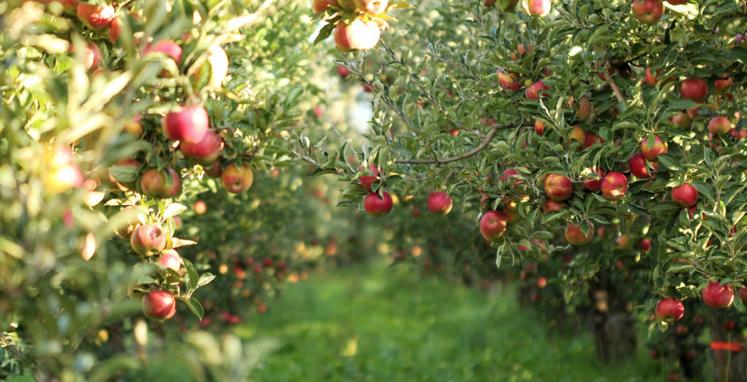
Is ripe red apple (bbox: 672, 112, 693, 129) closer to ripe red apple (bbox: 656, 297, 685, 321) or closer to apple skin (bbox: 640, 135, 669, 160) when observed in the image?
apple skin (bbox: 640, 135, 669, 160)

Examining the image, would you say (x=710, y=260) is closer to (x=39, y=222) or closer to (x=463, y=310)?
(x=39, y=222)

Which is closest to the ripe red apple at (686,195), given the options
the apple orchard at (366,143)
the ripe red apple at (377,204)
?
the apple orchard at (366,143)

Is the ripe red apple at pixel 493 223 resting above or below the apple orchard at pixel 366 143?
below

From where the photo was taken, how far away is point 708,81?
4238 millimetres

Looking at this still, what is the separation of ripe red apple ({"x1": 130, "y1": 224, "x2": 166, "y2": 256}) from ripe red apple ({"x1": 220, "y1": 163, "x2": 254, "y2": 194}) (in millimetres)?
353

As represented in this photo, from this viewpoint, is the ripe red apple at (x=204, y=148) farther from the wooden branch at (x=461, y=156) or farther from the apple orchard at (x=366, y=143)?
the wooden branch at (x=461, y=156)

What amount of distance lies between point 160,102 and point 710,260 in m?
2.48

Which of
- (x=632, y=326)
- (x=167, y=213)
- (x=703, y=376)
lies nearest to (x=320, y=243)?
(x=632, y=326)

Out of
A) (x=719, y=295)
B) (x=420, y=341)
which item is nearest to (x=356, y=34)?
(x=719, y=295)

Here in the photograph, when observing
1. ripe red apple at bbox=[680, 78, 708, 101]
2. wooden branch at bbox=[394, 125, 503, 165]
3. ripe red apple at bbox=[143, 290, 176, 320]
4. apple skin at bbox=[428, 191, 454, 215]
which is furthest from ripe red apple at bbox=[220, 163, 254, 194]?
ripe red apple at bbox=[680, 78, 708, 101]

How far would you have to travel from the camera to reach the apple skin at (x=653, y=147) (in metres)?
3.68

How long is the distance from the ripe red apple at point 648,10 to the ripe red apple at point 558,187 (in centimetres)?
81

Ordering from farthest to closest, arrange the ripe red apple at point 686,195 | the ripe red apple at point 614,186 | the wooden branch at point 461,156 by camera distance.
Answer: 1. the wooden branch at point 461,156
2. the ripe red apple at point 686,195
3. the ripe red apple at point 614,186

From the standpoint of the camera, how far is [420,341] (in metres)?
11.2
